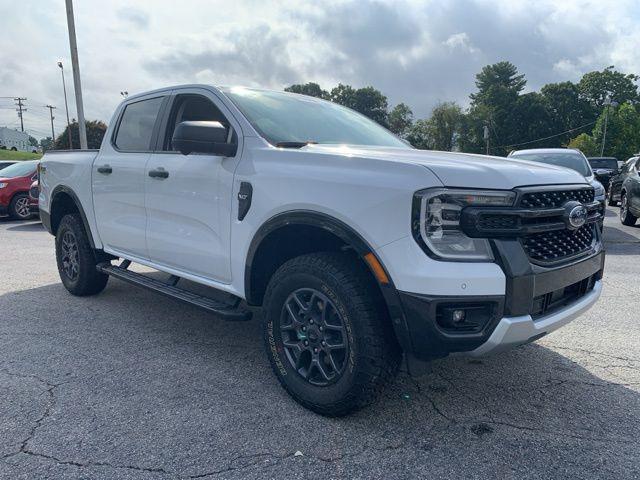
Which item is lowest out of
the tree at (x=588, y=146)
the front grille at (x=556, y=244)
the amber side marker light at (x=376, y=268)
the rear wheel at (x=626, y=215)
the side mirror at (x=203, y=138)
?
the rear wheel at (x=626, y=215)

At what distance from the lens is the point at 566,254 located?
2.70 meters

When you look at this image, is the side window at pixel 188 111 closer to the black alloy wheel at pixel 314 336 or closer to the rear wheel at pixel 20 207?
the black alloy wheel at pixel 314 336

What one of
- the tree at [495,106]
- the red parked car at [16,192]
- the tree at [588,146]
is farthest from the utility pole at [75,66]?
the tree at [495,106]

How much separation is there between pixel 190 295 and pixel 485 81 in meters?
79.9

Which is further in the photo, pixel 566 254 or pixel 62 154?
pixel 62 154

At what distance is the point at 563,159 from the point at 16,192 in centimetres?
1272

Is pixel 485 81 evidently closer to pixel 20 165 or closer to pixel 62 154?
pixel 20 165

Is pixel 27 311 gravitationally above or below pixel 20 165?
below

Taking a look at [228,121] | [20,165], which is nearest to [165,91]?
[228,121]

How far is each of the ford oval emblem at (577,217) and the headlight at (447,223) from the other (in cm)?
53

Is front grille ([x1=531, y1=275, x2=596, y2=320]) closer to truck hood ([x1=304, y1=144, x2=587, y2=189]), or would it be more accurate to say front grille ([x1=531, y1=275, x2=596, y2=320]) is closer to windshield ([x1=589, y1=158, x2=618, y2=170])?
truck hood ([x1=304, y1=144, x2=587, y2=189])

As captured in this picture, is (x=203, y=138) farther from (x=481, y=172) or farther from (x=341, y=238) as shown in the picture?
(x=481, y=172)

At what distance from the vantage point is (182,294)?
3711 millimetres

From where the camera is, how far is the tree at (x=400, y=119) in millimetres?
79387
